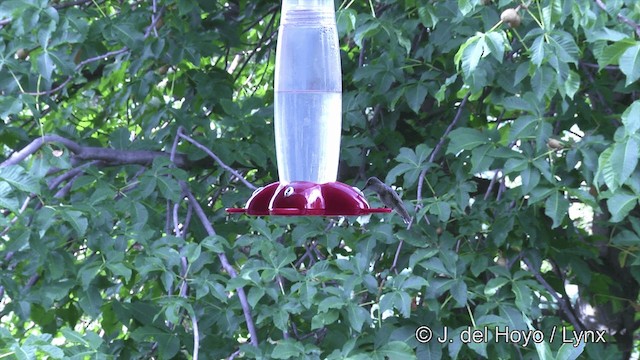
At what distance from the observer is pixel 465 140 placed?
2549 millimetres

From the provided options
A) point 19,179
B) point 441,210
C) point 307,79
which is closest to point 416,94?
point 441,210

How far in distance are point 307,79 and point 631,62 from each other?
0.68m

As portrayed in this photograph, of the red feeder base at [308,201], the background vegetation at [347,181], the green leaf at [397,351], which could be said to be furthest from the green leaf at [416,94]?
the red feeder base at [308,201]

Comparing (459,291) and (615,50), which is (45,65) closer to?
(459,291)

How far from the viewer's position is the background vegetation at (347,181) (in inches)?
92.8

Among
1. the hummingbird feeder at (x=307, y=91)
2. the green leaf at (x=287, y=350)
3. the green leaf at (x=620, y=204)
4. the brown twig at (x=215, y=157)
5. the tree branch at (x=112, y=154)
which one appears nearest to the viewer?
the hummingbird feeder at (x=307, y=91)

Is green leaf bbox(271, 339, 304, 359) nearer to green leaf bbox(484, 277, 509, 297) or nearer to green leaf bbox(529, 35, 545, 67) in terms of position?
green leaf bbox(484, 277, 509, 297)

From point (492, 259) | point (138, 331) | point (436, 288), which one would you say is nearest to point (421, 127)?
point (492, 259)

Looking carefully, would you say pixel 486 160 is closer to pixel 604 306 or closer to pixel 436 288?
pixel 436 288

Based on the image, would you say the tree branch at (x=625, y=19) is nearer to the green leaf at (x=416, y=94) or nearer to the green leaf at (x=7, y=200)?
the green leaf at (x=416, y=94)

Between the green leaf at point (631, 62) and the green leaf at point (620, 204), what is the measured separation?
355 mm

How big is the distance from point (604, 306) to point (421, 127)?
1.05 meters

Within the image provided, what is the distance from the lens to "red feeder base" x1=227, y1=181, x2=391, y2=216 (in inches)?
59.3

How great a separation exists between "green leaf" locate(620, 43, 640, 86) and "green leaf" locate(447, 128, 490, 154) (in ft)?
2.00
